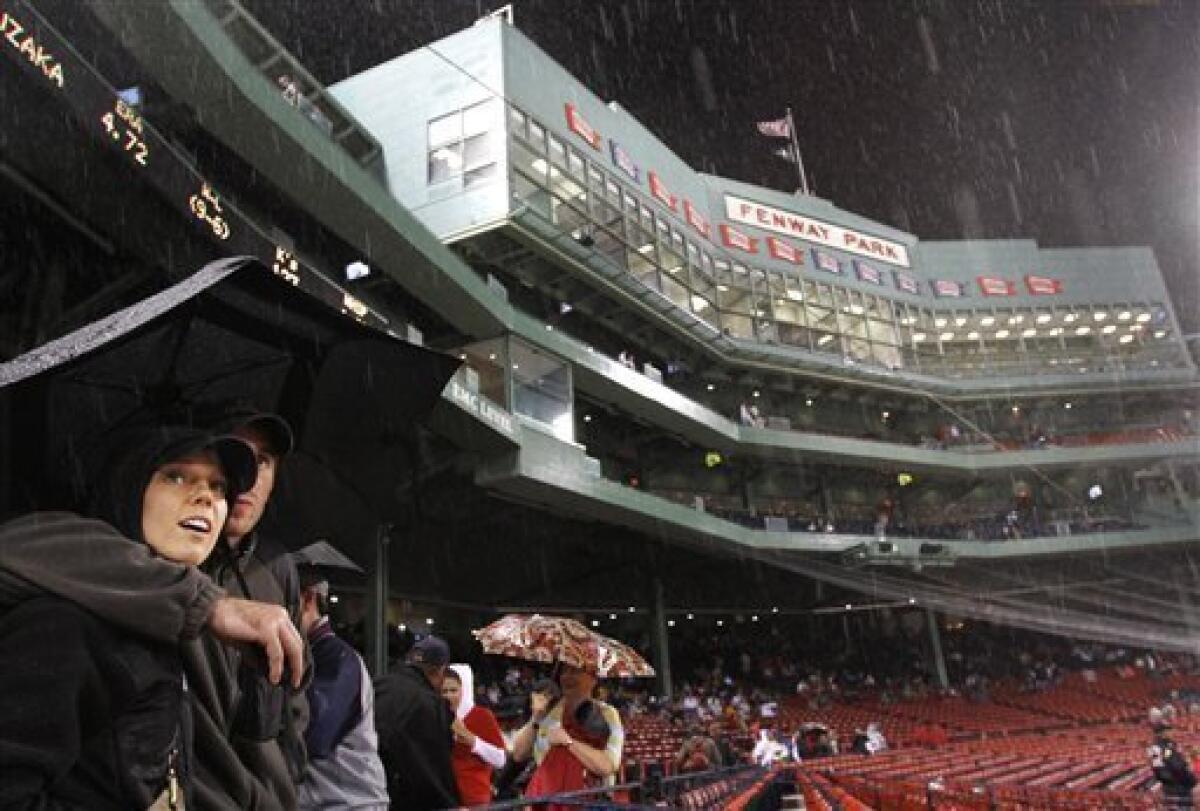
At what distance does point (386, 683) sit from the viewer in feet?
12.5

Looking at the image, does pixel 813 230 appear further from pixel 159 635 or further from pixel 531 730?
pixel 159 635

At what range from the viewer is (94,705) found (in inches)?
44.4

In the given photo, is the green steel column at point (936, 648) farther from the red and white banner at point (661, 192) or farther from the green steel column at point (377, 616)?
the green steel column at point (377, 616)

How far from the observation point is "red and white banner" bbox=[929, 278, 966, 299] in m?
40.2

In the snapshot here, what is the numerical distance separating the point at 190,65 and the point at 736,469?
25.0 m

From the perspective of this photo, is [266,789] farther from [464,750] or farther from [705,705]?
[705,705]

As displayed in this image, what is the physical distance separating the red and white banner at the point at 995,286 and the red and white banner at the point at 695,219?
55.5ft

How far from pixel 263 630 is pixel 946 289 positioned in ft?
142

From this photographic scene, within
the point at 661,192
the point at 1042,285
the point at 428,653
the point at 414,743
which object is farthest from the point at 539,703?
the point at 1042,285

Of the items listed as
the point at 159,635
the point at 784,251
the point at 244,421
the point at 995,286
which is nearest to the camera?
the point at 159,635

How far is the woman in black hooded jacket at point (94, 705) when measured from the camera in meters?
1.05

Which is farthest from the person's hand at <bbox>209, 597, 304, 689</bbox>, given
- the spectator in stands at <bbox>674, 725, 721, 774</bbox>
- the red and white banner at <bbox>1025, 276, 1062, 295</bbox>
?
the red and white banner at <bbox>1025, 276, 1062, 295</bbox>

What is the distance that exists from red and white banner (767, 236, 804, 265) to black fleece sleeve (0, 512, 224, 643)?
3492 centimetres

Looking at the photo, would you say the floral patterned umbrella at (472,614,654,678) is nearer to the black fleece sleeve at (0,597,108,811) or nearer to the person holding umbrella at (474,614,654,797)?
the person holding umbrella at (474,614,654,797)
